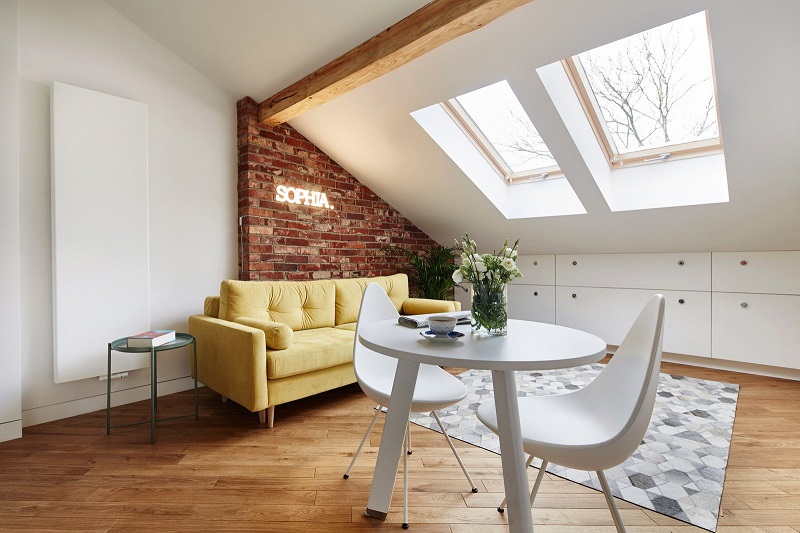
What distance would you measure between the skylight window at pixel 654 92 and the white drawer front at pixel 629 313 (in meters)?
1.42

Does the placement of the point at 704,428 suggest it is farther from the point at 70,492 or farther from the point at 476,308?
the point at 70,492

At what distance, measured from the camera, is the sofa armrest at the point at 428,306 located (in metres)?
3.84

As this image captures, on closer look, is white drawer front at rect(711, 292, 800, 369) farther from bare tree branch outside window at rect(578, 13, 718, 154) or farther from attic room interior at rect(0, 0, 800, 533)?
bare tree branch outside window at rect(578, 13, 718, 154)

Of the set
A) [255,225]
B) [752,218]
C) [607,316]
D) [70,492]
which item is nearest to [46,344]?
[70,492]

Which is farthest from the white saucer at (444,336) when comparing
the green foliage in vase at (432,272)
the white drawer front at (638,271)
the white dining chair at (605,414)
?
the white drawer front at (638,271)

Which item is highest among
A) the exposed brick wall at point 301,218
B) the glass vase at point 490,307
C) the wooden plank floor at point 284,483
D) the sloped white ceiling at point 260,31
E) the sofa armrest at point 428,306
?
the sloped white ceiling at point 260,31

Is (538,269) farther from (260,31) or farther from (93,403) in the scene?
(93,403)

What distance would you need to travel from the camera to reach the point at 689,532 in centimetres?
154

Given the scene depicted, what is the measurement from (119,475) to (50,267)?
156 cm

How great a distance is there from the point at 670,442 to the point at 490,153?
2819 millimetres

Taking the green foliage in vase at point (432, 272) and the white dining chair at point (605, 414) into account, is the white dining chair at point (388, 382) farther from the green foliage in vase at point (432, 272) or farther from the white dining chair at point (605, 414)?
the green foliage in vase at point (432, 272)

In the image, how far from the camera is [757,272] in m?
3.49

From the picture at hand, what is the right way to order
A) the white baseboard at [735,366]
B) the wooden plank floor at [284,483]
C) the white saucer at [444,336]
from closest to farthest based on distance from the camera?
the white saucer at [444,336]
the wooden plank floor at [284,483]
the white baseboard at [735,366]

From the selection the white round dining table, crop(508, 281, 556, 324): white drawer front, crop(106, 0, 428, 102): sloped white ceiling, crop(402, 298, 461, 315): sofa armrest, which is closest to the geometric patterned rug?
crop(402, 298, 461, 315): sofa armrest
